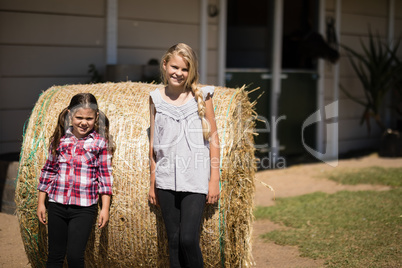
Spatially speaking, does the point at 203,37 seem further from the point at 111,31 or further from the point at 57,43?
the point at 57,43

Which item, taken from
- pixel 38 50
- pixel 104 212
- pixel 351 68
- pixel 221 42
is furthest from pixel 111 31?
pixel 351 68

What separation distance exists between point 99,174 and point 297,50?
19.4 ft

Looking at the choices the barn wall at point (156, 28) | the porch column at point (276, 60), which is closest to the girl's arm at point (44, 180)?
the barn wall at point (156, 28)

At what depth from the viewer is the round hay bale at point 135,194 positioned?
3.12 metres

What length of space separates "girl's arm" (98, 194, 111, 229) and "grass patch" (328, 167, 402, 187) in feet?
13.9

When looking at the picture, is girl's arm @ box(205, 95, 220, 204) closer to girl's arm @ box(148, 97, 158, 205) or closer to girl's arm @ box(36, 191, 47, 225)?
girl's arm @ box(148, 97, 158, 205)

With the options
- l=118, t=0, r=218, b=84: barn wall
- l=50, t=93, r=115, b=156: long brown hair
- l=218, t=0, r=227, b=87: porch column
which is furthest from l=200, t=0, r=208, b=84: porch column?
l=50, t=93, r=115, b=156: long brown hair

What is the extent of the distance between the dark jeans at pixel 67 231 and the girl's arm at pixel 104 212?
0.07 metres

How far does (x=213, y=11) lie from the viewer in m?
7.28

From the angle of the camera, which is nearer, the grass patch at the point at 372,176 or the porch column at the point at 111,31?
the porch column at the point at 111,31

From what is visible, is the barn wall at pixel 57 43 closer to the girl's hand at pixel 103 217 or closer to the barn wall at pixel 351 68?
the girl's hand at pixel 103 217

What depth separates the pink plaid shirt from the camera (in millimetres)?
2977

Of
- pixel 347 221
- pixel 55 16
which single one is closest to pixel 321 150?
pixel 347 221

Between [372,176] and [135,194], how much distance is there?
4.52 meters
